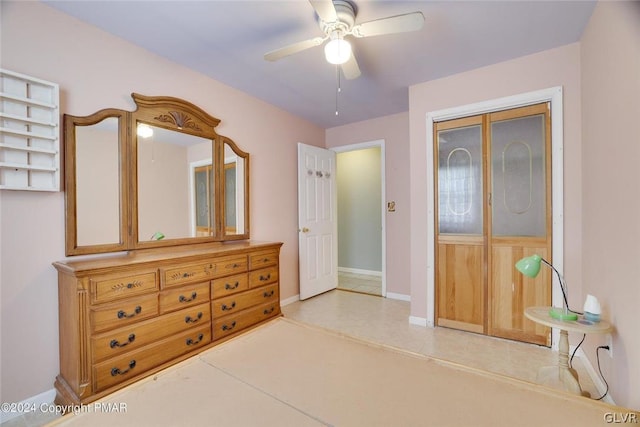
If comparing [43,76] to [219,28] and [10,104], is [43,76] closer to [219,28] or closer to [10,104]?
[10,104]

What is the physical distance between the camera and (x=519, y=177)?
2.66 m

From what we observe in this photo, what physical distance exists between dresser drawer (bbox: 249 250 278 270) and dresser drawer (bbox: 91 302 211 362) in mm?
555

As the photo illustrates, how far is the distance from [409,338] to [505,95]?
2.44 metres

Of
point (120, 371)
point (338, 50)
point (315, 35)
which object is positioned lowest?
point (120, 371)

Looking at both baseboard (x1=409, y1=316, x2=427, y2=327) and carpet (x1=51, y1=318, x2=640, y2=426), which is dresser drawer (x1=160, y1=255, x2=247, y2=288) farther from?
baseboard (x1=409, y1=316, x2=427, y2=327)

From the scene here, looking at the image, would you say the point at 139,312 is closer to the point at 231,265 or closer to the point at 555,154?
the point at 231,265

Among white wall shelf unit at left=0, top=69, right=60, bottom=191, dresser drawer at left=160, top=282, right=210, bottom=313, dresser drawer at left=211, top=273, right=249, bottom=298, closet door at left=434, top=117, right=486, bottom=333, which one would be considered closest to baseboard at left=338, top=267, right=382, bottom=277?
closet door at left=434, top=117, right=486, bottom=333

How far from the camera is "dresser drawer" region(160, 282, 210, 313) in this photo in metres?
2.05

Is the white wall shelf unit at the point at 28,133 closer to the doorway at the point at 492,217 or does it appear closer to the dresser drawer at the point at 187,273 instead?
the dresser drawer at the point at 187,273

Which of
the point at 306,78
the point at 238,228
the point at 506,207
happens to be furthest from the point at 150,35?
the point at 506,207

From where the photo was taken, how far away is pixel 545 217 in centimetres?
255

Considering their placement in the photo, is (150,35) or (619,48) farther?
(150,35)

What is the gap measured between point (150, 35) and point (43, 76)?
76cm

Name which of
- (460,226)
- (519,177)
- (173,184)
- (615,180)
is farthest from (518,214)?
(173,184)
